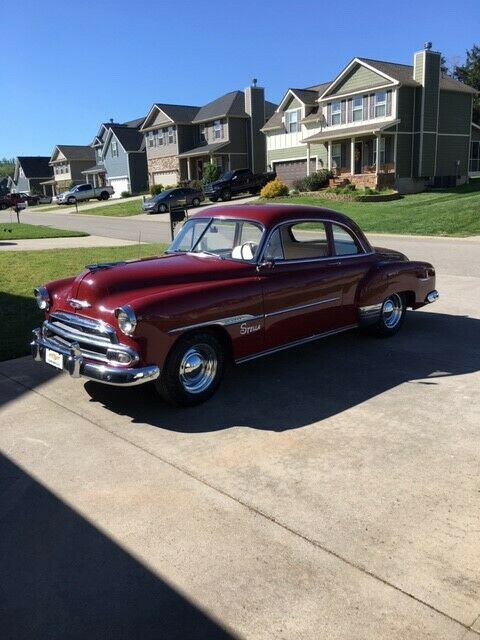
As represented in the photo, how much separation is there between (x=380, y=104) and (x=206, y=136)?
20.2m

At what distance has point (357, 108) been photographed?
3669 centimetres

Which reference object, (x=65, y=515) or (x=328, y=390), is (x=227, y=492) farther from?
(x=328, y=390)

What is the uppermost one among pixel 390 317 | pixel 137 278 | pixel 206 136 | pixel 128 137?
pixel 128 137

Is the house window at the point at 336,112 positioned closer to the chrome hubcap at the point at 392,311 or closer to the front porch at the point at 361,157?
the front porch at the point at 361,157

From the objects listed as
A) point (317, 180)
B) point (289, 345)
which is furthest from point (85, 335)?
point (317, 180)

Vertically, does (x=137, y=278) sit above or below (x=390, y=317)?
above

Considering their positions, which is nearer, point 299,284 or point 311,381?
point 311,381

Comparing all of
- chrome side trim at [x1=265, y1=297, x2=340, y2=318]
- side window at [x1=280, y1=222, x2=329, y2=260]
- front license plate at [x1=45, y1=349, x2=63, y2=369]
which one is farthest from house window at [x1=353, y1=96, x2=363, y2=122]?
front license plate at [x1=45, y1=349, x2=63, y2=369]

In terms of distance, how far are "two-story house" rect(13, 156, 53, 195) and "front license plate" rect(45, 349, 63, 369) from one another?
84553 mm

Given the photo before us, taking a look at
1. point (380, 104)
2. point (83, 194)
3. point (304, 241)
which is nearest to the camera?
point (304, 241)

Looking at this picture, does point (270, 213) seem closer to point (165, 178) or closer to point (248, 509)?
point (248, 509)

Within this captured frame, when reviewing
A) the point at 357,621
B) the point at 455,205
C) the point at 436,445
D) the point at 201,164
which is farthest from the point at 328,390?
the point at 201,164

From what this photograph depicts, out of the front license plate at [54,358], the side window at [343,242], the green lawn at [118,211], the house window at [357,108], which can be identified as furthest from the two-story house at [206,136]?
the front license plate at [54,358]

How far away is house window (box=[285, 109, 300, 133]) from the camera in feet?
138
